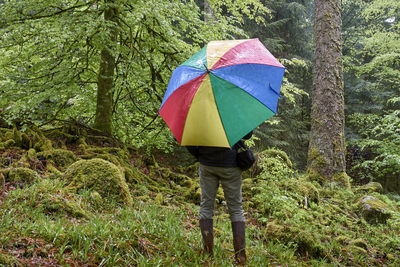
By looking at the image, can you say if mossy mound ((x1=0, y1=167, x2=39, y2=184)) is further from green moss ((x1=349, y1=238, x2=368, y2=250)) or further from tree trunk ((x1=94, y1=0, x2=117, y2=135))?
green moss ((x1=349, y1=238, x2=368, y2=250))

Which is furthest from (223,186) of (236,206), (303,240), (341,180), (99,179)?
(341,180)

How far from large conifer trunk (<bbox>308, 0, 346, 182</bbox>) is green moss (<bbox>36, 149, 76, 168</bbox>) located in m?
5.97

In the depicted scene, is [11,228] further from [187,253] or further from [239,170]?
[239,170]

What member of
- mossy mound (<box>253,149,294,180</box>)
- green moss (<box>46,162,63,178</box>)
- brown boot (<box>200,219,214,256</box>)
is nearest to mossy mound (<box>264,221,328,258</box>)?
brown boot (<box>200,219,214,256</box>)

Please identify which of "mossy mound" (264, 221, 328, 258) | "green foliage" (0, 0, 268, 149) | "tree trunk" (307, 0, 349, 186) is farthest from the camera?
Result: "tree trunk" (307, 0, 349, 186)

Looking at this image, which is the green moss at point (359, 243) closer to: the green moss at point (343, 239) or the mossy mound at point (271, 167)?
the green moss at point (343, 239)

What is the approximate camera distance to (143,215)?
388 cm

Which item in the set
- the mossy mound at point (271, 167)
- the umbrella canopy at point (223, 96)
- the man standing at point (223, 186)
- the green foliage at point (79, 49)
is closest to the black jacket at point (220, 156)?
the man standing at point (223, 186)

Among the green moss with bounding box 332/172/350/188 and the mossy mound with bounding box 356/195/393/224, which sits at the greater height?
the green moss with bounding box 332/172/350/188

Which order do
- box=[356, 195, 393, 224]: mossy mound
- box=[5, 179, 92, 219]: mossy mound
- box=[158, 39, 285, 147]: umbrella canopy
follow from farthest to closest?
box=[356, 195, 393, 224]: mossy mound < box=[5, 179, 92, 219]: mossy mound < box=[158, 39, 285, 147]: umbrella canopy

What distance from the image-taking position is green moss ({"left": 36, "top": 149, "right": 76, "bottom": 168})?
536cm

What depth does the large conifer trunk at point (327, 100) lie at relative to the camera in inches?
299

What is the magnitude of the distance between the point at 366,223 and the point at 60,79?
22.1ft

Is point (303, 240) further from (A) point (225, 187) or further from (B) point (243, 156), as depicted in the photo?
(B) point (243, 156)
